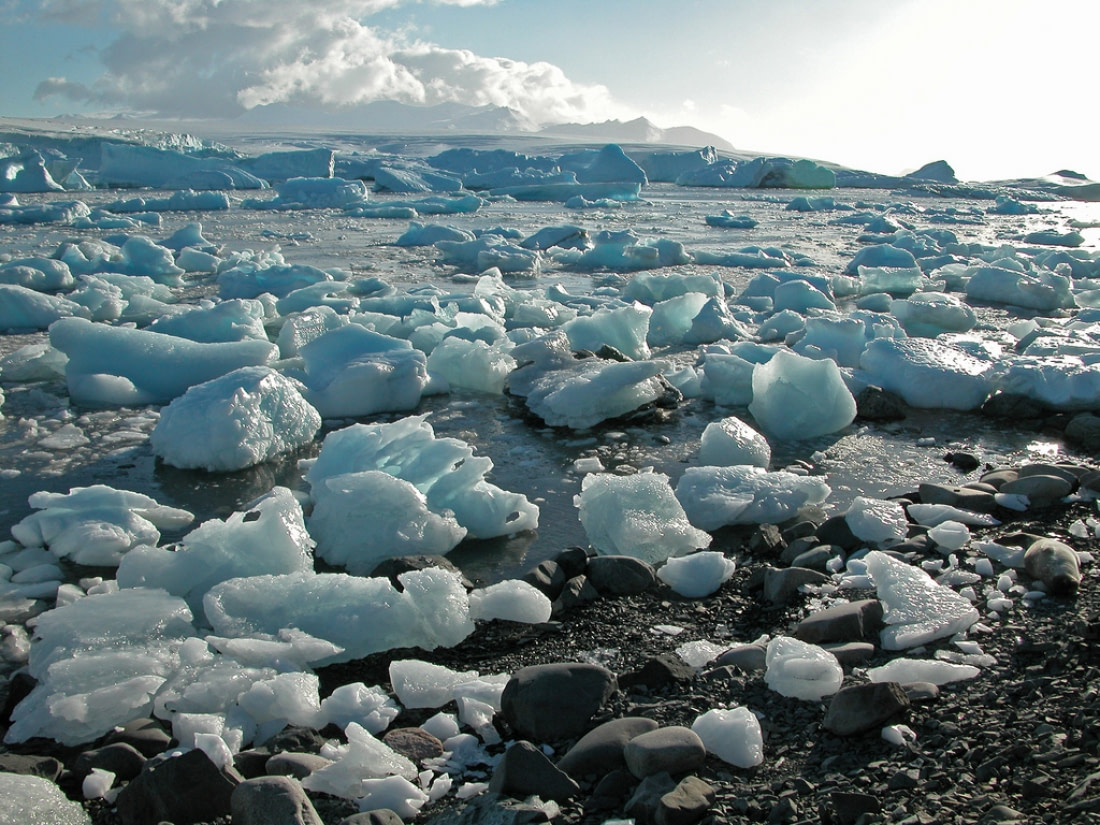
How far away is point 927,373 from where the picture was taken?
4.55 metres

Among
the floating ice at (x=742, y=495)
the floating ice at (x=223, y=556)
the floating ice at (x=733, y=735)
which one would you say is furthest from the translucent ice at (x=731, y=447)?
the floating ice at (x=733, y=735)

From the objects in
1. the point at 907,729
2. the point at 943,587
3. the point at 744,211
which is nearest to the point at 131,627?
the point at 907,729

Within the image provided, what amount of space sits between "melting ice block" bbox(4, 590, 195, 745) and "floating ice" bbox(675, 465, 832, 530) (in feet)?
5.76

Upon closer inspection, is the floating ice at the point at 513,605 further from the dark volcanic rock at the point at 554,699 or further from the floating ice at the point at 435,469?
the floating ice at the point at 435,469

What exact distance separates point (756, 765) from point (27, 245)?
11896 millimetres

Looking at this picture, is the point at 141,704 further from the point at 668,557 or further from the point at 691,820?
the point at 668,557

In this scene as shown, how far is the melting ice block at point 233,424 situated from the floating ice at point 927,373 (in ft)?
10.5

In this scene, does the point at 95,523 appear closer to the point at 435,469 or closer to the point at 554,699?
the point at 435,469

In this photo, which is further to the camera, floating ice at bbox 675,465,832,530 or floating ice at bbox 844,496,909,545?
floating ice at bbox 675,465,832,530

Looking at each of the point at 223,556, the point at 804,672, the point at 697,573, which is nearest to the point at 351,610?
the point at 223,556

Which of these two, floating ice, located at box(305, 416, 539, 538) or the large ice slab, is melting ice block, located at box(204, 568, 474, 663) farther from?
the large ice slab

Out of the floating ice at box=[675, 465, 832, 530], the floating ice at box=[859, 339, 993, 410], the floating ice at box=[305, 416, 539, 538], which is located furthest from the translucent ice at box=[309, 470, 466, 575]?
the floating ice at box=[859, 339, 993, 410]

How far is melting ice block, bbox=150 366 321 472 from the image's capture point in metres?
3.57

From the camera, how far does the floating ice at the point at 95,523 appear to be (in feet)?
8.95
